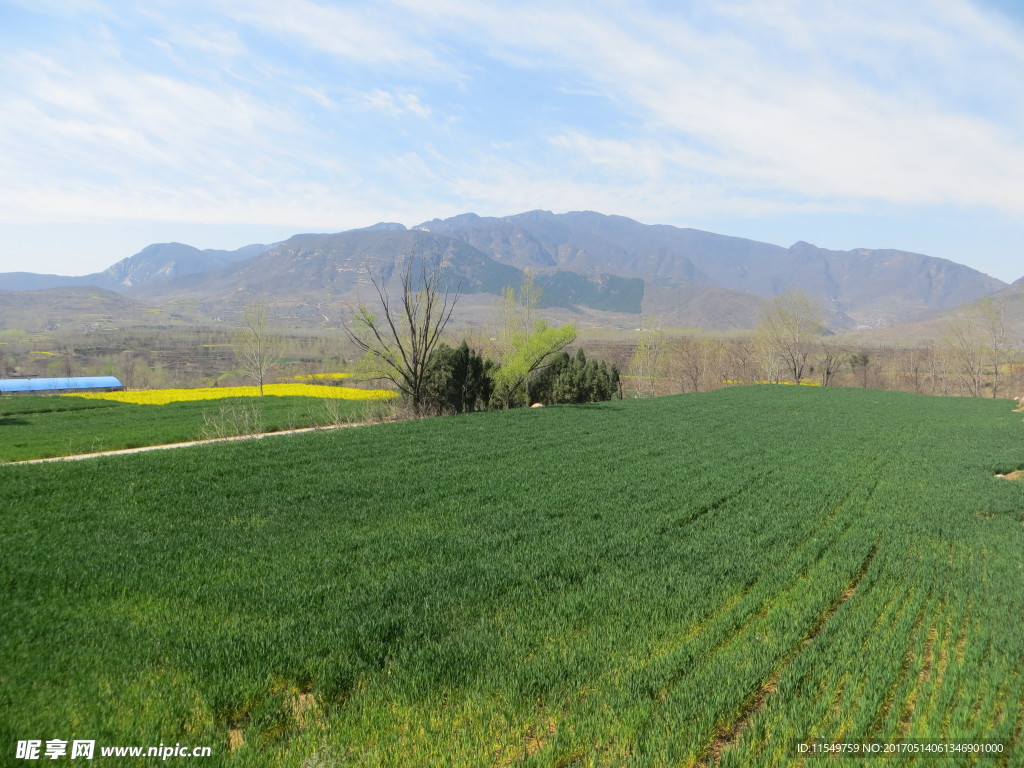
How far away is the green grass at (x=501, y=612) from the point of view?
18.3 feet

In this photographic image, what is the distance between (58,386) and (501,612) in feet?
274

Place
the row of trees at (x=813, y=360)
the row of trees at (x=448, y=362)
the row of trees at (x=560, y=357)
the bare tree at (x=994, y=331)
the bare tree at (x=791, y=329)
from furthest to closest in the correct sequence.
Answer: the bare tree at (x=791, y=329) → the row of trees at (x=813, y=360) → the bare tree at (x=994, y=331) → the row of trees at (x=560, y=357) → the row of trees at (x=448, y=362)

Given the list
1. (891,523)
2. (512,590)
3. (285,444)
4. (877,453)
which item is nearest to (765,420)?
(877,453)

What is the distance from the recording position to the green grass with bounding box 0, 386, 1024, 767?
5.58 metres

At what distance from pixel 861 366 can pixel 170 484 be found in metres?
98.6

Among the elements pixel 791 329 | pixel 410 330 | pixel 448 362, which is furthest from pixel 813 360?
pixel 410 330

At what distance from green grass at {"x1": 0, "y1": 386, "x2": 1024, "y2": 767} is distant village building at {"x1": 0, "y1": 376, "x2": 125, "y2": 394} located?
66.8 m

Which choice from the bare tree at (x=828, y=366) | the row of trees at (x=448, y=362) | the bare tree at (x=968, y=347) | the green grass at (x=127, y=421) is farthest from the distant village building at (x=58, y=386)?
the bare tree at (x=968, y=347)

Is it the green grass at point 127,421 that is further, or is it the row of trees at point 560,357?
the row of trees at point 560,357

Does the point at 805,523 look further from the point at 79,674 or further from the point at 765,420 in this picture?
the point at 765,420

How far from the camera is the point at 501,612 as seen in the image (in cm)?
821

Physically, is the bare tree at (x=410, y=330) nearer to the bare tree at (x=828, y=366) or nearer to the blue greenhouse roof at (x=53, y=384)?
the blue greenhouse roof at (x=53, y=384)

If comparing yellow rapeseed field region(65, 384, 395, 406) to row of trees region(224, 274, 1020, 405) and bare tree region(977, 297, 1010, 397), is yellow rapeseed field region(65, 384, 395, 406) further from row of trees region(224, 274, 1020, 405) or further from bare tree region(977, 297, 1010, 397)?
bare tree region(977, 297, 1010, 397)

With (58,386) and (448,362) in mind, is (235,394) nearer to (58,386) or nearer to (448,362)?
(448,362)
